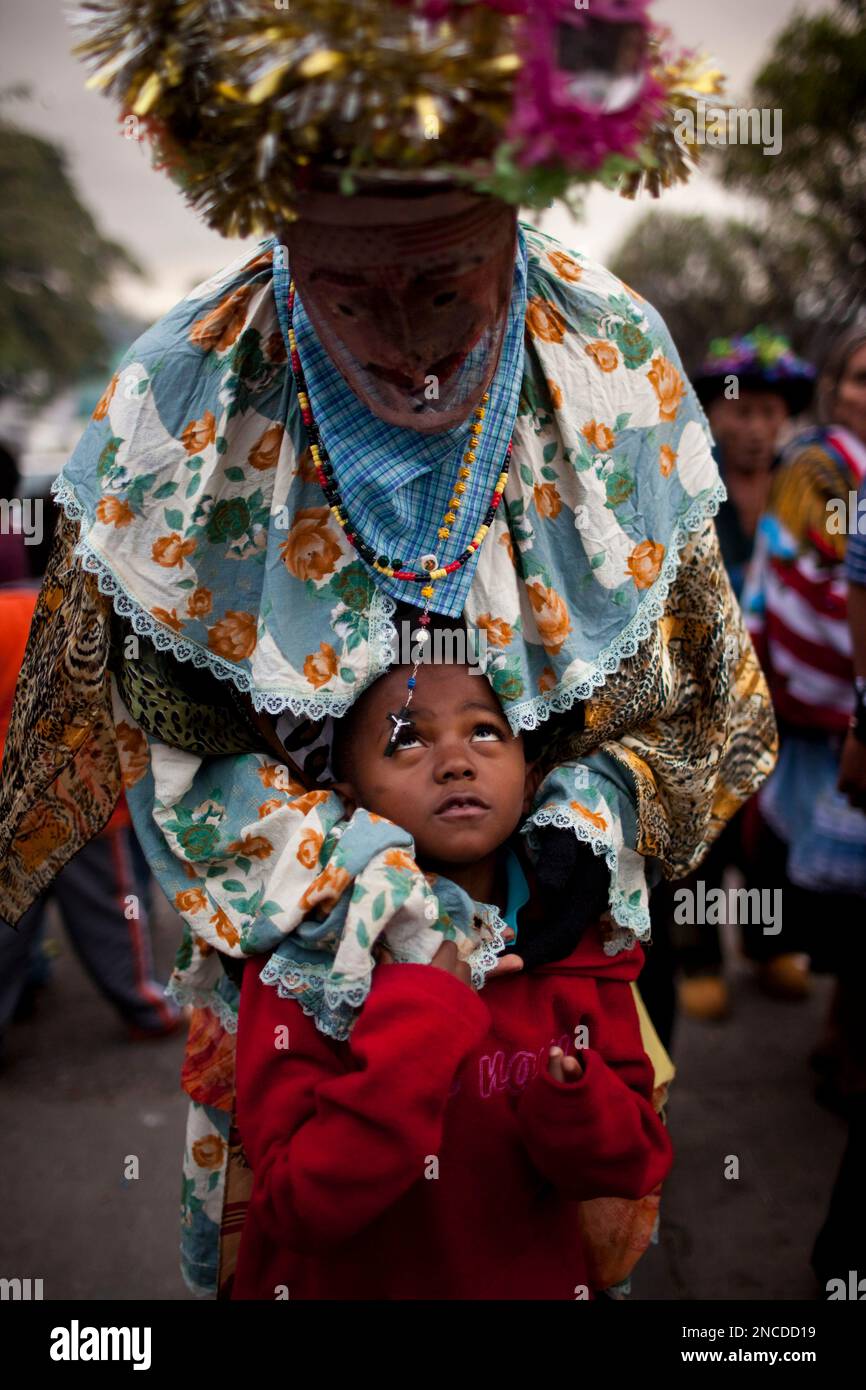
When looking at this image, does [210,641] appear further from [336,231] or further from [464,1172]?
[464,1172]

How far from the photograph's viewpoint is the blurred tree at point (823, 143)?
605 inches

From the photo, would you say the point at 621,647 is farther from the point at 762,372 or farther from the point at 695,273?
the point at 695,273

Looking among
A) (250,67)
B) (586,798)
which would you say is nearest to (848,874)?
(586,798)

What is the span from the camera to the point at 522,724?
178 centimetres

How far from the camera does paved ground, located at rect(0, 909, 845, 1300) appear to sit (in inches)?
125

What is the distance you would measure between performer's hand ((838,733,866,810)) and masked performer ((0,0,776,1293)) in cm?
109

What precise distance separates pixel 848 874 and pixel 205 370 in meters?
2.72

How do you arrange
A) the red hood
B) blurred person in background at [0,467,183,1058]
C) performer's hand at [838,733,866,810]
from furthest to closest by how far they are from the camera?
blurred person in background at [0,467,183,1058]
performer's hand at [838,733,866,810]
the red hood

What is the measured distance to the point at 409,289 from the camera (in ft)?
5.09

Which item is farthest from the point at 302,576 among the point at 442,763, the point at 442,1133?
the point at 442,1133

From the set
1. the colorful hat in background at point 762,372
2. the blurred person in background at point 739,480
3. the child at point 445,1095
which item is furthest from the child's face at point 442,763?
the colorful hat in background at point 762,372

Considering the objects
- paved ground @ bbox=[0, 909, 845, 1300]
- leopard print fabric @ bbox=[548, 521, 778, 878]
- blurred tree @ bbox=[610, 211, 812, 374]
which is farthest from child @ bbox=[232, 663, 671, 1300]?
blurred tree @ bbox=[610, 211, 812, 374]

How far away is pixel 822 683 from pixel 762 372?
5.22 ft

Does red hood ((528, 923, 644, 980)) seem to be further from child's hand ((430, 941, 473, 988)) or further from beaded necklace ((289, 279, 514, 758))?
beaded necklace ((289, 279, 514, 758))
